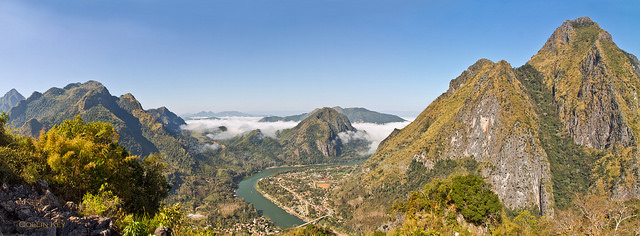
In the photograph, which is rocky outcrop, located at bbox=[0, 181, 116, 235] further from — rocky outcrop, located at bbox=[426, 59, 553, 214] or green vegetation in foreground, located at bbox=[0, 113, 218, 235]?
rocky outcrop, located at bbox=[426, 59, 553, 214]

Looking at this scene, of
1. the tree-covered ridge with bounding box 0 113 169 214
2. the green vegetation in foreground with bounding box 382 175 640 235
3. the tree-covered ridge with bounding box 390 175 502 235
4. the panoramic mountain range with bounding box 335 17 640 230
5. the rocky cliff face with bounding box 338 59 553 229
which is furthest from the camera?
the rocky cliff face with bounding box 338 59 553 229

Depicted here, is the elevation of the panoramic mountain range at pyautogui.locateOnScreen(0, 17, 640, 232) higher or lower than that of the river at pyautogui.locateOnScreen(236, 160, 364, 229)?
higher

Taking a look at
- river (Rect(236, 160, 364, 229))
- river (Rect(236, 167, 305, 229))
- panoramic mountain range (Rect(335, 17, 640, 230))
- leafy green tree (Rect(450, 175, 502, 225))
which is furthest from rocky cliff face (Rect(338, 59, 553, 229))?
leafy green tree (Rect(450, 175, 502, 225))

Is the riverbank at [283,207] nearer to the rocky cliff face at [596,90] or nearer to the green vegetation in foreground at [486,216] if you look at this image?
the green vegetation in foreground at [486,216]

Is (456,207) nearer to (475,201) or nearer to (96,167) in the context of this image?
(475,201)

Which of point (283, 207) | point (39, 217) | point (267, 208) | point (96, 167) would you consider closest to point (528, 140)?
point (283, 207)

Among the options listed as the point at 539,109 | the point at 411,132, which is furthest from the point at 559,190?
the point at 411,132

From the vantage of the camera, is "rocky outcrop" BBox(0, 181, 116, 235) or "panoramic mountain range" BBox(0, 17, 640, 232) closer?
"rocky outcrop" BBox(0, 181, 116, 235)
